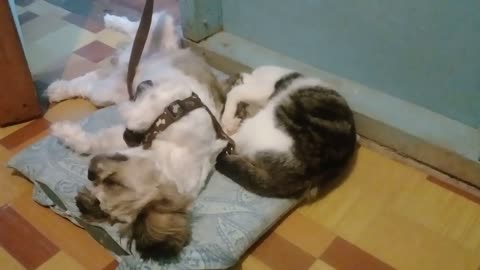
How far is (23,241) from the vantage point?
5.13ft

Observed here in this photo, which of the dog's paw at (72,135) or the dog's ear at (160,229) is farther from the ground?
the dog's ear at (160,229)

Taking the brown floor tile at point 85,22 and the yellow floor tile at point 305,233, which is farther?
the brown floor tile at point 85,22

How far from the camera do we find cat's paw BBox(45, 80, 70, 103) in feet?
6.77

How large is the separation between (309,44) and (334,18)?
17cm

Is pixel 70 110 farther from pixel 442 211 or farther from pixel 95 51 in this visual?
pixel 442 211

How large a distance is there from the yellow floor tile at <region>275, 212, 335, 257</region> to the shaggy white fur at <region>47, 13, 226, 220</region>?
289 mm

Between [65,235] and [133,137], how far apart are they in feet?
1.16

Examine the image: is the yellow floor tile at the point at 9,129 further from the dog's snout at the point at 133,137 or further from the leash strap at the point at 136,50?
the dog's snout at the point at 133,137

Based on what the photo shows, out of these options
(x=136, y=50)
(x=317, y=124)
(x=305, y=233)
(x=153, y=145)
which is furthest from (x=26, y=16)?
(x=305, y=233)

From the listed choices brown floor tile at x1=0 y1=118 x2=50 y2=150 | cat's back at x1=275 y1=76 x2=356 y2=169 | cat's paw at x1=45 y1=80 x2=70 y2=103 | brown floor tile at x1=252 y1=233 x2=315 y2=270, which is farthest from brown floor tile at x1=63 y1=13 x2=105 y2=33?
brown floor tile at x1=252 y1=233 x2=315 y2=270

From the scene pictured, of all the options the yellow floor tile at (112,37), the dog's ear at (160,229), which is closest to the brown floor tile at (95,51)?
the yellow floor tile at (112,37)

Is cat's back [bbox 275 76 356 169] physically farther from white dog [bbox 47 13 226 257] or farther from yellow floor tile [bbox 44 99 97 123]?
yellow floor tile [bbox 44 99 97 123]

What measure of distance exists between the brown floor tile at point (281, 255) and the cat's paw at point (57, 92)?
1.03 metres

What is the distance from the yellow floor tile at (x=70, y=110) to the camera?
2.00 meters
